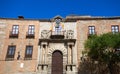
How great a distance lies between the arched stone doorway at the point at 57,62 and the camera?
24402 millimetres

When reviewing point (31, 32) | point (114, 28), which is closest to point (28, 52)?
point (31, 32)

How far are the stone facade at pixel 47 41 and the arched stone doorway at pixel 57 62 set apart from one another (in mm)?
295

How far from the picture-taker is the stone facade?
80.3ft

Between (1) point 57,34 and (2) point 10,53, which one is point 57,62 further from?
(2) point 10,53

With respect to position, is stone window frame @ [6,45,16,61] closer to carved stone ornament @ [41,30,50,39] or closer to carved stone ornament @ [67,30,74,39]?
carved stone ornament @ [41,30,50,39]

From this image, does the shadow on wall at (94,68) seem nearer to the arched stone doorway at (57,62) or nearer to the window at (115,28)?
the arched stone doorway at (57,62)

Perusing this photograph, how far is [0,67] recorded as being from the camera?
2456 centimetres

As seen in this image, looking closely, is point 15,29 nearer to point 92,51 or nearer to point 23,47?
point 23,47

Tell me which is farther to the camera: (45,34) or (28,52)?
(45,34)

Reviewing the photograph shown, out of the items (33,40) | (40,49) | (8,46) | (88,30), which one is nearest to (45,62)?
(40,49)

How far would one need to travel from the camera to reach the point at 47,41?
25.7m

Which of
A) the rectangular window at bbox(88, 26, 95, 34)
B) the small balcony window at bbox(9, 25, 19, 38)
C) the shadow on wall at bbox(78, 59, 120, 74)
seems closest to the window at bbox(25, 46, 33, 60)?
the small balcony window at bbox(9, 25, 19, 38)

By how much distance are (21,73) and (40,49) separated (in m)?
3.90

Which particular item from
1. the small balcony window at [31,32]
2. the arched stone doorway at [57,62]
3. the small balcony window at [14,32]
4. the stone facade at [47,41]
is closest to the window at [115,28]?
the stone facade at [47,41]
